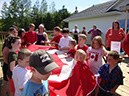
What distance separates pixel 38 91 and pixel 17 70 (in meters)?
0.70

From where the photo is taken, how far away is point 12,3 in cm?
3238

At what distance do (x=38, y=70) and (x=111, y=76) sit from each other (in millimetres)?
1793

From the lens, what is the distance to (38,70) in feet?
3.77

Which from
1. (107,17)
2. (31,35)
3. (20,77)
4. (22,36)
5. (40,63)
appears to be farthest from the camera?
(107,17)

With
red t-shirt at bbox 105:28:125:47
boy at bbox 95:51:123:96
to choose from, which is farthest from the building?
boy at bbox 95:51:123:96

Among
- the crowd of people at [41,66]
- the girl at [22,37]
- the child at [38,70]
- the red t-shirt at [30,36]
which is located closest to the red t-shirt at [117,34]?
the crowd of people at [41,66]

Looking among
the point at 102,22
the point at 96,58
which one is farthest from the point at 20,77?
the point at 102,22

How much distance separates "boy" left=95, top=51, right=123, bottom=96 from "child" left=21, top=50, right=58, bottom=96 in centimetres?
154

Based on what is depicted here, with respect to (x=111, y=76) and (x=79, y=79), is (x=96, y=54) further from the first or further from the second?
(x=79, y=79)

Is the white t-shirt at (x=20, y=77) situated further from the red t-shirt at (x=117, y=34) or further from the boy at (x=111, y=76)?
the red t-shirt at (x=117, y=34)

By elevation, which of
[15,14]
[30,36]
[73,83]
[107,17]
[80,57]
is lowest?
[73,83]

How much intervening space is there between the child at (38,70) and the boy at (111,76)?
60.5 inches

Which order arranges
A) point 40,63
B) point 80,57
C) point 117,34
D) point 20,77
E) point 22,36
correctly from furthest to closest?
1. point 117,34
2. point 22,36
3. point 80,57
4. point 20,77
5. point 40,63

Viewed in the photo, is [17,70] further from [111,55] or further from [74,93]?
[111,55]
